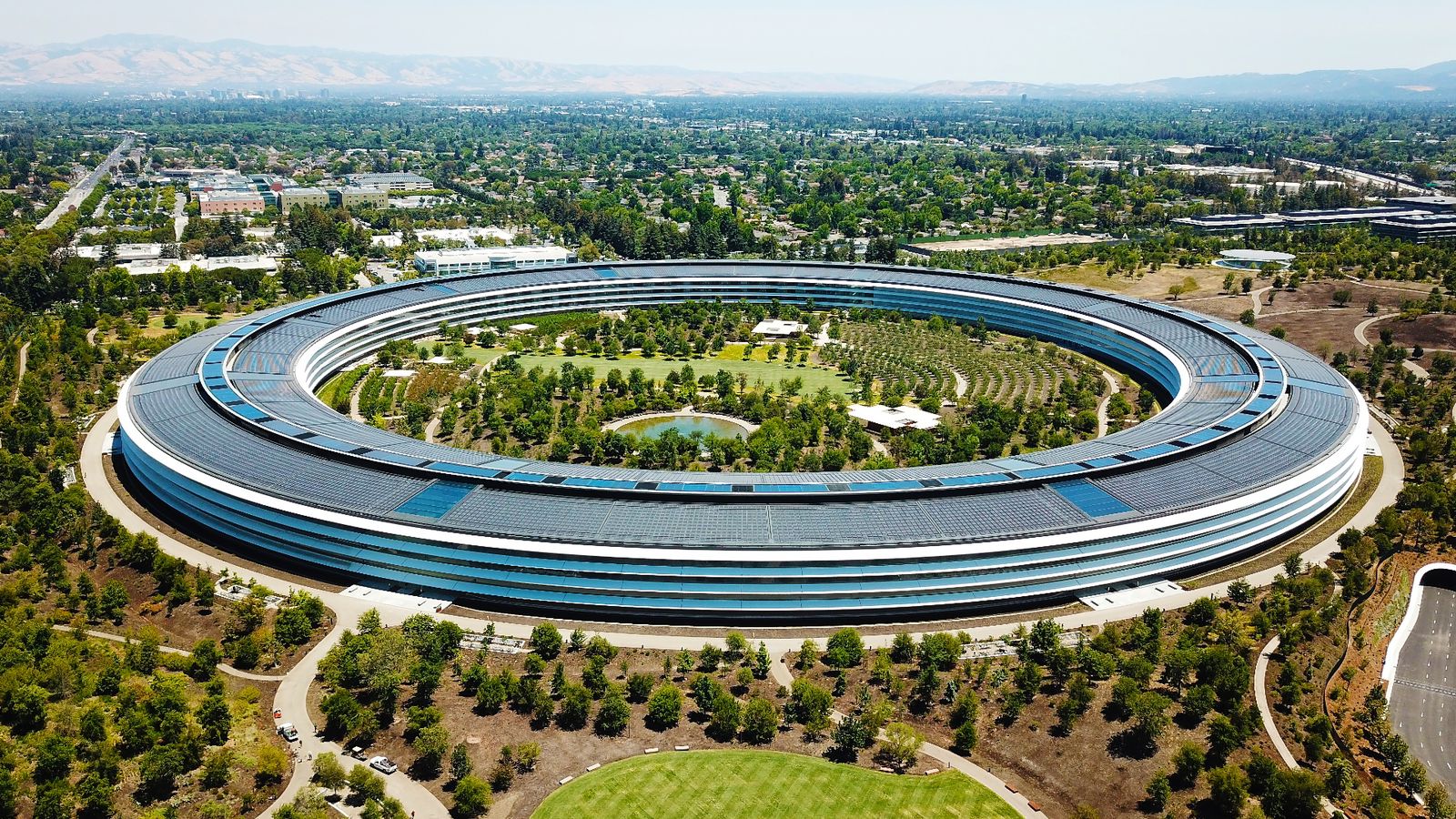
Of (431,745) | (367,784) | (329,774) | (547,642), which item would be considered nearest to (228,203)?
(547,642)

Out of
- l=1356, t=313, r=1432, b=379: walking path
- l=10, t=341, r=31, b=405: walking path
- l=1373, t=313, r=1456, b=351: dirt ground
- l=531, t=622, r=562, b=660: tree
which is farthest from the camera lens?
l=1373, t=313, r=1456, b=351: dirt ground

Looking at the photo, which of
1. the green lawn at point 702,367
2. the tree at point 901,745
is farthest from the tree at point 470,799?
the green lawn at point 702,367

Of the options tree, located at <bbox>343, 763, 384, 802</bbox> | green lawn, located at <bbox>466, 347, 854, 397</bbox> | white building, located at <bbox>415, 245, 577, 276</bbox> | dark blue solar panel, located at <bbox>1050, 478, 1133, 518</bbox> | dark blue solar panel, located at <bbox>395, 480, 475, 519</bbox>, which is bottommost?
tree, located at <bbox>343, 763, 384, 802</bbox>

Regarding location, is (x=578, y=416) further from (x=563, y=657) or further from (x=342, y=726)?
(x=342, y=726)

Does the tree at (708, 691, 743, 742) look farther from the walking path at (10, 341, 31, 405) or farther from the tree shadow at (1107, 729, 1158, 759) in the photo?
the walking path at (10, 341, 31, 405)

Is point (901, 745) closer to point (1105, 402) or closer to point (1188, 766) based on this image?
point (1188, 766)

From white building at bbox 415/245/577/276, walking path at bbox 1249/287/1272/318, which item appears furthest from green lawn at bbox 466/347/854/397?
walking path at bbox 1249/287/1272/318
